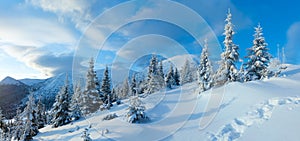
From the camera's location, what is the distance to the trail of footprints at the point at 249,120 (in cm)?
1030

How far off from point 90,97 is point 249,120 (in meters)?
26.0

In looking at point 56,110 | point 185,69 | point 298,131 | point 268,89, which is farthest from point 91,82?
point 185,69

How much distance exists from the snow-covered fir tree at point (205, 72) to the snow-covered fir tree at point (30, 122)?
22.5m

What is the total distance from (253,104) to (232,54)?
13.5m

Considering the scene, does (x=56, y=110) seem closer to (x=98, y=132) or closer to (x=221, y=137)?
(x=98, y=132)

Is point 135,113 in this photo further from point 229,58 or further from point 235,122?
point 229,58

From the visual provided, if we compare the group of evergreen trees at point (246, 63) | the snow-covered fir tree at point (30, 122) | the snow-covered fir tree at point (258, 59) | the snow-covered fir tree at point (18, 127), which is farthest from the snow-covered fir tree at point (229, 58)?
the snow-covered fir tree at point (18, 127)

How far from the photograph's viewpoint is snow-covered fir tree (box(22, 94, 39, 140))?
2353cm

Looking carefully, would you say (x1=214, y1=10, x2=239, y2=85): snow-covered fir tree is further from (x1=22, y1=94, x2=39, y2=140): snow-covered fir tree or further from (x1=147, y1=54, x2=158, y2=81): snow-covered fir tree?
(x1=22, y1=94, x2=39, y2=140): snow-covered fir tree

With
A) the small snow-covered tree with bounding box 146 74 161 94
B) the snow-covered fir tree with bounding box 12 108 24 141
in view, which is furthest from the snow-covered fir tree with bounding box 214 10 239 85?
the snow-covered fir tree with bounding box 12 108 24 141

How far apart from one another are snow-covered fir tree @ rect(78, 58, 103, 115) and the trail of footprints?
24110 mm

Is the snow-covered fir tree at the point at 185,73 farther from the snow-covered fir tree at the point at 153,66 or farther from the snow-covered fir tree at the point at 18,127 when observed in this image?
the snow-covered fir tree at the point at 18,127

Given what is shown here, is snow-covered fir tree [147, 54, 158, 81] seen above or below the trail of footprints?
above

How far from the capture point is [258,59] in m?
26.0
